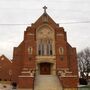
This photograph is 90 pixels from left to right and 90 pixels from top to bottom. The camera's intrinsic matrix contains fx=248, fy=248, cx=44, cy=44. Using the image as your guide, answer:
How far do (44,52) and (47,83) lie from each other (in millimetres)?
8796

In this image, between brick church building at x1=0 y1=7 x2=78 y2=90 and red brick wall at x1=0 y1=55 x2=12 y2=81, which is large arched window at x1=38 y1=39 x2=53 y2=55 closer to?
brick church building at x1=0 y1=7 x2=78 y2=90

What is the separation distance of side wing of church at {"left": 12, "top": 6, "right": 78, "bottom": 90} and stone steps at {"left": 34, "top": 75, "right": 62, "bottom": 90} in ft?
8.95

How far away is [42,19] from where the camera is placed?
4650 centimetres

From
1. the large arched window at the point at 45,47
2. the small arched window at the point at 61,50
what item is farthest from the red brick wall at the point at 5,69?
the small arched window at the point at 61,50

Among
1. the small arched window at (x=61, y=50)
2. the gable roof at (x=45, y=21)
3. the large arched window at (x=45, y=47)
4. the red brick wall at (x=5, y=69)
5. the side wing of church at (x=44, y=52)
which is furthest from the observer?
the red brick wall at (x=5, y=69)

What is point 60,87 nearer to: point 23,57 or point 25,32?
point 23,57

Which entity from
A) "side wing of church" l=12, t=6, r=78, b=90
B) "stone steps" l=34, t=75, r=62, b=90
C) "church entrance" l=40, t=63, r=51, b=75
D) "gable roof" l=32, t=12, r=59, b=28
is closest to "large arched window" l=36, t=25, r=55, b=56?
"side wing of church" l=12, t=6, r=78, b=90

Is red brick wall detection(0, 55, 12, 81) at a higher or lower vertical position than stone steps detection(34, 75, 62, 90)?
higher

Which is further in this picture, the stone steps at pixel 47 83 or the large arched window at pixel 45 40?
the large arched window at pixel 45 40

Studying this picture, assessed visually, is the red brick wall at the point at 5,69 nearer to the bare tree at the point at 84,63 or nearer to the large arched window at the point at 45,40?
the large arched window at the point at 45,40

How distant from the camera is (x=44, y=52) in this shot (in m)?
44.4

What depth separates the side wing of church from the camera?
143 ft

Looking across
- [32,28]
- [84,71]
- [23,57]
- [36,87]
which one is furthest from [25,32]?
[84,71]

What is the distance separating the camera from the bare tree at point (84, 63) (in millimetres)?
73831
